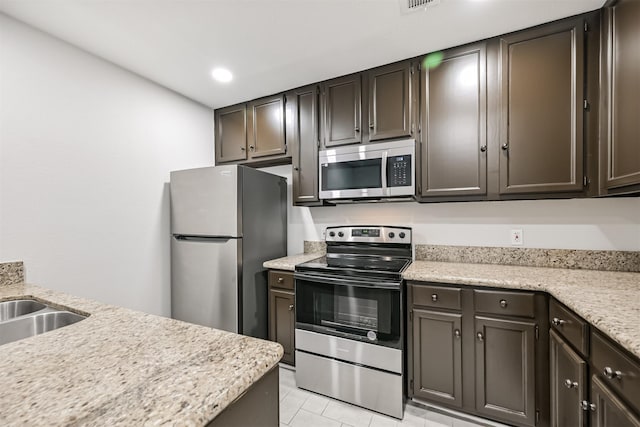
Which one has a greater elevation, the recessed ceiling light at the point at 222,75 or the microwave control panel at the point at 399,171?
the recessed ceiling light at the point at 222,75

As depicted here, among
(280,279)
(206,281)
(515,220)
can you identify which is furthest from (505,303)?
(206,281)

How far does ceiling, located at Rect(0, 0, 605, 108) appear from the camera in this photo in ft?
5.05

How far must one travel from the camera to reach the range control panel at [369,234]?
7.27 ft

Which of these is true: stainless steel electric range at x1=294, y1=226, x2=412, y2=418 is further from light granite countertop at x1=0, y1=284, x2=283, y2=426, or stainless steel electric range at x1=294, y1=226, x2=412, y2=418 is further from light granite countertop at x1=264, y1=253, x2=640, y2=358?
light granite countertop at x1=0, y1=284, x2=283, y2=426

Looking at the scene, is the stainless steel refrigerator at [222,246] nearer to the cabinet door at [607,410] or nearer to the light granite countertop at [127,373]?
the light granite countertop at [127,373]

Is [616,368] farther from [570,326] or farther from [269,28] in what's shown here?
[269,28]

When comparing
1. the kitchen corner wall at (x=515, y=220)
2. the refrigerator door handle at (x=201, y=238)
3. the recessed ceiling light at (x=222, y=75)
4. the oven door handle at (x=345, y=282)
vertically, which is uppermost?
the recessed ceiling light at (x=222, y=75)

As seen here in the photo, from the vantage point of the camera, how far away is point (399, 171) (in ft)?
6.64

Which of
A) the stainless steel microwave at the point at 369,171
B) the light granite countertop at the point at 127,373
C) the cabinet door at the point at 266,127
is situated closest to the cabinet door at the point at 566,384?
the stainless steel microwave at the point at 369,171

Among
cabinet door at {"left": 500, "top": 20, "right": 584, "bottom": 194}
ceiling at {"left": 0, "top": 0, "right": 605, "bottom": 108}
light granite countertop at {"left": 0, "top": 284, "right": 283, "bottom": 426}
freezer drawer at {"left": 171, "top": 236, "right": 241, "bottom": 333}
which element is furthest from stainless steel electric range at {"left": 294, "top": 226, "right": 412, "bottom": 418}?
ceiling at {"left": 0, "top": 0, "right": 605, "bottom": 108}

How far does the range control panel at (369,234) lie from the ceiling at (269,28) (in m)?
1.30

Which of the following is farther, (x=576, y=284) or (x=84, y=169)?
(x=84, y=169)

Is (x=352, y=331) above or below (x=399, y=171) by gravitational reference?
below

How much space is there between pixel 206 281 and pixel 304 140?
1455mm
